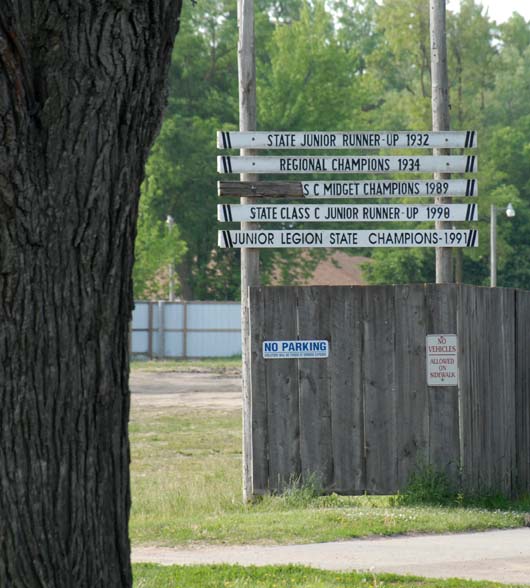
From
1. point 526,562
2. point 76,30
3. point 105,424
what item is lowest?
point 526,562

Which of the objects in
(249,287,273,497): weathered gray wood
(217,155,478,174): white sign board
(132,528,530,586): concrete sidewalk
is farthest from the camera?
(217,155,478,174): white sign board

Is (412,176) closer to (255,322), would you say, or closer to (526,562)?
(255,322)

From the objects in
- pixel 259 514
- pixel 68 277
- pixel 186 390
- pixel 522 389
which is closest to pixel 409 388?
pixel 522 389

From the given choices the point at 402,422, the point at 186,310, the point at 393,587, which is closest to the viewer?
the point at 393,587

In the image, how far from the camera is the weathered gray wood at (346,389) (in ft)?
41.6

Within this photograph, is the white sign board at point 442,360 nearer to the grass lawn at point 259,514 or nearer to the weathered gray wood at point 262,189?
the grass lawn at point 259,514

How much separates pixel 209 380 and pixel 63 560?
109ft

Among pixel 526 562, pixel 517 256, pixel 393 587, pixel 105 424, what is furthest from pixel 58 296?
pixel 517 256

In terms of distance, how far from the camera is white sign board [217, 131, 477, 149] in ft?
43.6

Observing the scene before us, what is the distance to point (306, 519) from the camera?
11.3 meters

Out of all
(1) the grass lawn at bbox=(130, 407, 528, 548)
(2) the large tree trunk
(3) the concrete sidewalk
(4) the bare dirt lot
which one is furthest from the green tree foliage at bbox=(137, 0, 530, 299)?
A: (2) the large tree trunk

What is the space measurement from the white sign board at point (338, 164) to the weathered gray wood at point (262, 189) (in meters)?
0.16

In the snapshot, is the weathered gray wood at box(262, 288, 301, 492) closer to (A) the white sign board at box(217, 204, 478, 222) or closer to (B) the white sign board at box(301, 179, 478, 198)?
(A) the white sign board at box(217, 204, 478, 222)

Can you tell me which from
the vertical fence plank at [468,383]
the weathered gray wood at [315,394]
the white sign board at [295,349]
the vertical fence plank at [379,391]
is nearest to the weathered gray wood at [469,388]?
the vertical fence plank at [468,383]
